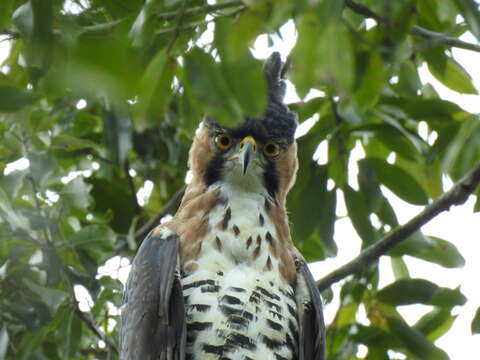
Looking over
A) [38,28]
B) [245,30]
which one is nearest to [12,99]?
[38,28]

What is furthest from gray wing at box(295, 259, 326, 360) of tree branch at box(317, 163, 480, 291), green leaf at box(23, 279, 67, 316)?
green leaf at box(23, 279, 67, 316)

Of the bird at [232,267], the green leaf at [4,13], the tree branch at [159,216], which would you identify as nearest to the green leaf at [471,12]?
the green leaf at [4,13]

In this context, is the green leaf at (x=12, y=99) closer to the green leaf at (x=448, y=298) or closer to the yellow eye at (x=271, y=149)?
the yellow eye at (x=271, y=149)

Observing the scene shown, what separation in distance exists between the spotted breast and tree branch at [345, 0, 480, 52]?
4.27 feet

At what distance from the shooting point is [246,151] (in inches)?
172

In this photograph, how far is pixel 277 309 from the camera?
158 inches

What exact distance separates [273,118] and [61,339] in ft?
4.86

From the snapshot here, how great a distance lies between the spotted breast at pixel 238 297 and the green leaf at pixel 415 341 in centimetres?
67

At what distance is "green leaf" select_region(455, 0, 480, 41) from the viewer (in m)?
2.35

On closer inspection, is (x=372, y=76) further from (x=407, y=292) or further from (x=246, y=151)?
(x=407, y=292)

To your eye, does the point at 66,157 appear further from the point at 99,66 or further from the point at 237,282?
the point at 99,66

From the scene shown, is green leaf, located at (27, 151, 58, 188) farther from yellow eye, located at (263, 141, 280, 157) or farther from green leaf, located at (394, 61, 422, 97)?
green leaf, located at (394, 61, 422, 97)

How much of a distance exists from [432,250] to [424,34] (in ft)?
5.52

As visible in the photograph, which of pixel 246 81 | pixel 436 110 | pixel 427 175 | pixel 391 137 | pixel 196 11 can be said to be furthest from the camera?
pixel 427 175
